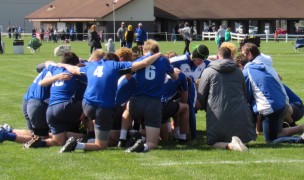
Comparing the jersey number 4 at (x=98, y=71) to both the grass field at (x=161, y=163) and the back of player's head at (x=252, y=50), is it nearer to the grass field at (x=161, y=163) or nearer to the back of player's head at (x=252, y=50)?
the grass field at (x=161, y=163)

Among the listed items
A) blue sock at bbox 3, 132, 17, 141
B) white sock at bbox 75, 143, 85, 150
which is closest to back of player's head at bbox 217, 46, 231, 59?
white sock at bbox 75, 143, 85, 150

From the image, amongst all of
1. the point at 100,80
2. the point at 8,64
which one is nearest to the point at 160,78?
the point at 100,80

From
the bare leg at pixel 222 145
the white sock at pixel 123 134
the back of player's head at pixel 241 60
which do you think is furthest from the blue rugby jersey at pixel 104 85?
the back of player's head at pixel 241 60

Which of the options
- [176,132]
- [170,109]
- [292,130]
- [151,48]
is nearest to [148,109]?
[170,109]

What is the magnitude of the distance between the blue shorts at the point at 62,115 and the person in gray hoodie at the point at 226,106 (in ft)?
6.16

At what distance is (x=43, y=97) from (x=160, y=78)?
5.96 ft

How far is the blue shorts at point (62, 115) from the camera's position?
9477mm

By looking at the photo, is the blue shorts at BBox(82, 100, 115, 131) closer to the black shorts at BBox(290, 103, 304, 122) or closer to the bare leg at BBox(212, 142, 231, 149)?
the bare leg at BBox(212, 142, 231, 149)

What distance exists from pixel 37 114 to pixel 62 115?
22.8 inches

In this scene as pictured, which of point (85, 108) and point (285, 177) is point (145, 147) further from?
point (285, 177)

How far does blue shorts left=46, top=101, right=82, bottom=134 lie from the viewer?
31.1 ft

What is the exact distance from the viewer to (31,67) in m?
27.4

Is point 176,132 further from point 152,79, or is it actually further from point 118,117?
point 152,79

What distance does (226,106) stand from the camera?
9539 mm
